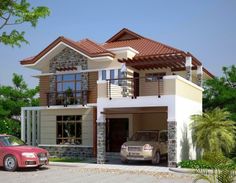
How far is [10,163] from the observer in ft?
58.5

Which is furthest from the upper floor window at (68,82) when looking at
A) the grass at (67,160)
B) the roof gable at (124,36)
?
the roof gable at (124,36)

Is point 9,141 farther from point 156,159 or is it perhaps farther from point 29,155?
point 156,159

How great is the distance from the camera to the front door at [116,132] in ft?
84.8

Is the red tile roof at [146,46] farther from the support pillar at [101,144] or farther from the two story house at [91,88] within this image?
the support pillar at [101,144]

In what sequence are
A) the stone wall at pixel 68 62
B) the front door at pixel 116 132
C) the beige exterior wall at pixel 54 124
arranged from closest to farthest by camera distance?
1. the beige exterior wall at pixel 54 124
2. the stone wall at pixel 68 62
3. the front door at pixel 116 132

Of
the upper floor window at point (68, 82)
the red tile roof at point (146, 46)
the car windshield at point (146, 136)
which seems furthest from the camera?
the upper floor window at point (68, 82)

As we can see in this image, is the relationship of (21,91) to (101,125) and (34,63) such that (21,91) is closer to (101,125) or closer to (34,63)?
(34,63)

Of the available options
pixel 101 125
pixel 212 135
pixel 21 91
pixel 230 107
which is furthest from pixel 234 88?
pixel 21 91

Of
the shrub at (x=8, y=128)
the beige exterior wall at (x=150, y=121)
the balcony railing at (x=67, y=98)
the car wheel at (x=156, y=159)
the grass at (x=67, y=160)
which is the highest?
the balcony railing at (x=67, y=98)

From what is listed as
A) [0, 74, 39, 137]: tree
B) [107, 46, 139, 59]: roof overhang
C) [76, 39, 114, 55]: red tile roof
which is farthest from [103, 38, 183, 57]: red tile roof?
[0, 74, 39, 137]: tree

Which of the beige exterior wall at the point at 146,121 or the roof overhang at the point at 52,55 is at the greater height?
the roof overhang at the point at 52,55

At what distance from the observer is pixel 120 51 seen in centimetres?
2408

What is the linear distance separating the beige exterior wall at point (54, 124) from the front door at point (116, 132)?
1.83 meters

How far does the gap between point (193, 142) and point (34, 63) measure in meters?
11.4
